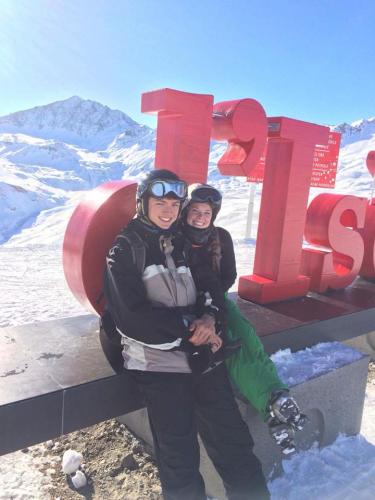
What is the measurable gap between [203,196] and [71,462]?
6.52 ft

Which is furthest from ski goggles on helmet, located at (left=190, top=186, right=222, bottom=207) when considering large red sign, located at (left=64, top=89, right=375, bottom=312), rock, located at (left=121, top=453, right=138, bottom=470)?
rock, located at (left=121, top=453, right=138, bottom=470)

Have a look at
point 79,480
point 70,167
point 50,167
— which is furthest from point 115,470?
point 70,167

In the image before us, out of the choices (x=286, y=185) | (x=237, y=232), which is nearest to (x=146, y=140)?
(x=237, y=232)

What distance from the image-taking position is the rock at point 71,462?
280 cm

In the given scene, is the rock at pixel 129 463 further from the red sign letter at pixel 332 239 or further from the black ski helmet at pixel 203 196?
the red sign letter at pixel 332 239

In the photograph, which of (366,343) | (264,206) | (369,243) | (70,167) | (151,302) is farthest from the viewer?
(70,167)

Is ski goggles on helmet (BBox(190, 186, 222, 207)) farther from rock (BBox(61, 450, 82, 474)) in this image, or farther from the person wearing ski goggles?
rock (BBox(61, 450, 82, 474))

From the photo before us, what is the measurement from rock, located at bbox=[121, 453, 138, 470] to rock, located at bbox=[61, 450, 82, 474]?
0.99 ft

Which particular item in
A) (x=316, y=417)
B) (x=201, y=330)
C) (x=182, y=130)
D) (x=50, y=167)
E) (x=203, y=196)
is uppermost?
(x=50, y=167)

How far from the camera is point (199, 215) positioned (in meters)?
2.57

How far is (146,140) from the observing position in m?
169

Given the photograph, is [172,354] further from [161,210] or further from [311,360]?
[311,360]

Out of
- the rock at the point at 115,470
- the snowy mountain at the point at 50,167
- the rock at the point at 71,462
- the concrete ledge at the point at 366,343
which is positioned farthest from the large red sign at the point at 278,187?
the snowy mountain at the point at 50,167

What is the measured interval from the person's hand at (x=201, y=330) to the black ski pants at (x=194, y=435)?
0.21m
